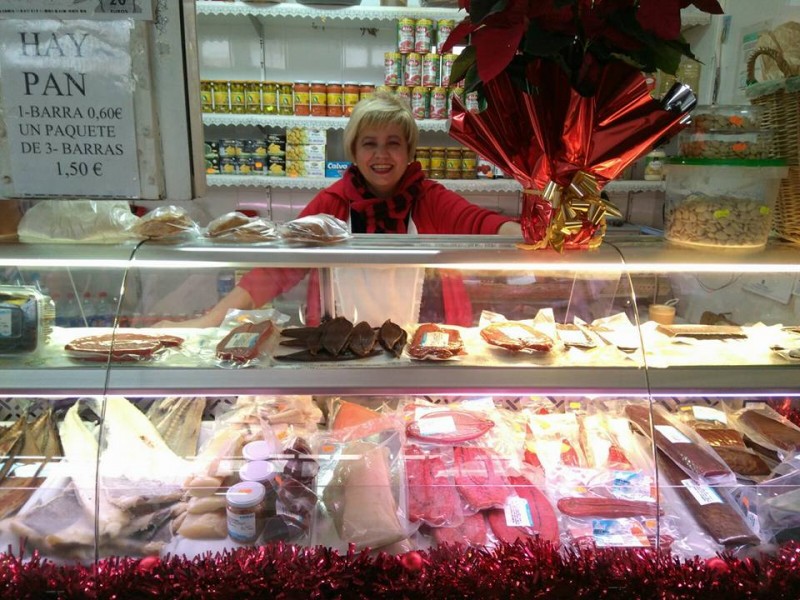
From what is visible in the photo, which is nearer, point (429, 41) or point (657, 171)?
point (429, 41)

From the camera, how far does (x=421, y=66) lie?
3930 millimetres

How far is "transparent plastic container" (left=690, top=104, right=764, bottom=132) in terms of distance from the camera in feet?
4.71

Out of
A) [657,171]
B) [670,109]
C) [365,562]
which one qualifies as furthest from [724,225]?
[657,171]

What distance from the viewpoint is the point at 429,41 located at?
391cm

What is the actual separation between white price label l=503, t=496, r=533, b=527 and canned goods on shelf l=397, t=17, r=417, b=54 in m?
3.31

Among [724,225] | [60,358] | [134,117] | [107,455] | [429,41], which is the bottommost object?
[107,455]

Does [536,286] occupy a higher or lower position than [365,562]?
higher

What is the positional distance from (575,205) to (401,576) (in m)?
0.97

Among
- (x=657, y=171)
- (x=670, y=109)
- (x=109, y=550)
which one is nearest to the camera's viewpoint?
(x=670, y=109)

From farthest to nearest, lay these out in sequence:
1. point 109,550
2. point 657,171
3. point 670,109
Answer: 1. point 657,171
2. point 109,550
3. point 670,109

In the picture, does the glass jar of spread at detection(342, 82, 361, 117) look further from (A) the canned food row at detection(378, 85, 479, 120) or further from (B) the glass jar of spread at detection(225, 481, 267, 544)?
(B) the glass jar of spread at detection(225, 481, 267, 544)

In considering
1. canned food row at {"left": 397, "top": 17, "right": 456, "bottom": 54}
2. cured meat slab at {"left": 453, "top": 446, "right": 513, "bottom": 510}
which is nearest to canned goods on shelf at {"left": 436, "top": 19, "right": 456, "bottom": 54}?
canned food row at {"left": 397, "top": 17, "right": 456, "bottom": 54}

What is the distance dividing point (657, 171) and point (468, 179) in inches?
60.1

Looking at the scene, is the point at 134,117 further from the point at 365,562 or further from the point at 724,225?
the point at 724,225
